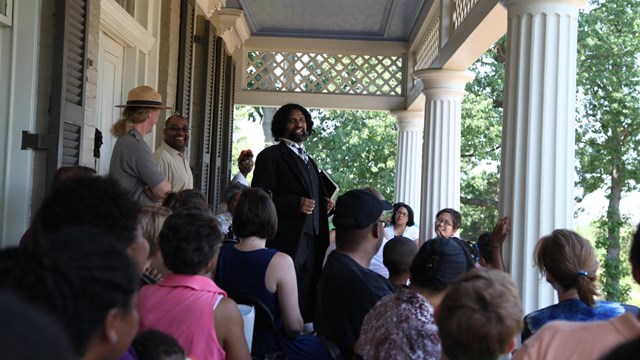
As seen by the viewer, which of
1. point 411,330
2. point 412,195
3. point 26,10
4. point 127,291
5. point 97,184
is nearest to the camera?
point 127,291

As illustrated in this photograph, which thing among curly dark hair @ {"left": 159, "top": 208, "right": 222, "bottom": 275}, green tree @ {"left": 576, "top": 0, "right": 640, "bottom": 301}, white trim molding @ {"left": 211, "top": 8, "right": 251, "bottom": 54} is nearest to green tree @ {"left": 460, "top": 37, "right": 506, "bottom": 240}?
green tree @ {"left": 576, "top": 0, "right": 640, "bottom": 301}

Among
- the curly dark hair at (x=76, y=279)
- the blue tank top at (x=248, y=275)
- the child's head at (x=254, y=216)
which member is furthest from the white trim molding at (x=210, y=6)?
the curly dark hair at (x=76, y=279)

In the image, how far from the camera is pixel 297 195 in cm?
386

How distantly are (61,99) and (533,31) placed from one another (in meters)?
2.22

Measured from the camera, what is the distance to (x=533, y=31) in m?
3.63

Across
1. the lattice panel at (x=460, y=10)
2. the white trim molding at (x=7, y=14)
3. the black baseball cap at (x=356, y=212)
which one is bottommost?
the black baseball cap at (x=356, y=212)

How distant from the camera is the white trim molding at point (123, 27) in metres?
4.64

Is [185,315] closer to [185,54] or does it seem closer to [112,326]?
[112,326]

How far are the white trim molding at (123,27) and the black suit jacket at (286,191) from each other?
Result: 1.49 metres

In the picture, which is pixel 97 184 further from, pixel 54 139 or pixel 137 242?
pixel 54 139

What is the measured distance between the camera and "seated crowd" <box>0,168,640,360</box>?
31.8 inches

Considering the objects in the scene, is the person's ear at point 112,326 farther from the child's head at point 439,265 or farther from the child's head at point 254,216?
the child's head at point 254,216

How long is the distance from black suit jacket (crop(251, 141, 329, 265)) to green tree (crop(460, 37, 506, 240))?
Answer: 453 inches

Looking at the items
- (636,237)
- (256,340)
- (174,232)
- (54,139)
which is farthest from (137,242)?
(54,139)
